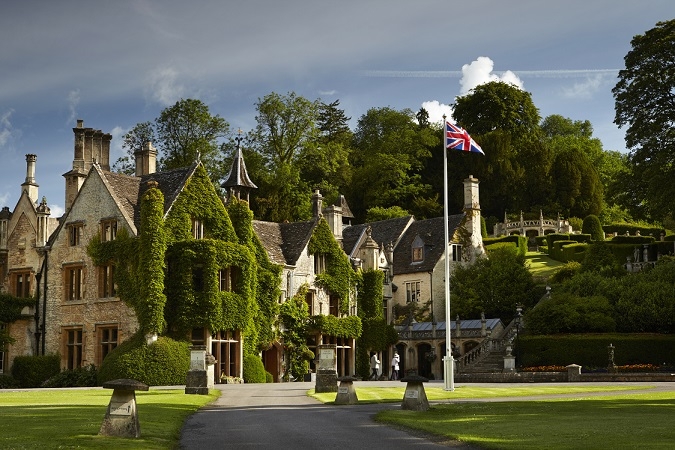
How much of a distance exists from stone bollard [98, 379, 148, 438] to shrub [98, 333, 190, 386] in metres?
28.0

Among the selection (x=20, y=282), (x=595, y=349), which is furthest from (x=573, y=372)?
(x=20, y=282)

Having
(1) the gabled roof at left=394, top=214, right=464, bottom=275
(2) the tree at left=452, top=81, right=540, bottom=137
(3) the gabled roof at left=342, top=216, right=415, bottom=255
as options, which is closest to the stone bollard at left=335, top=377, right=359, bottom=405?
(1) the gabled roof at left=394, top=214, right=464, bottom=275

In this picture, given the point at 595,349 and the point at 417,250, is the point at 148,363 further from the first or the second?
the point at 417,250

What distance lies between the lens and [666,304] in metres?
53.3

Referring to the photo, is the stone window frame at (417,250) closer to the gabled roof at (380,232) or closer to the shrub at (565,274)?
the gabled roof at (380,232)

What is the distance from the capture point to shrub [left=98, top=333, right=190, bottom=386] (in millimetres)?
45125

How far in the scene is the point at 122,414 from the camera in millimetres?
17391

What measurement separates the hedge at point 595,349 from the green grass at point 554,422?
72.9ft

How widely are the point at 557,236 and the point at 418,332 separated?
32998 millimetres

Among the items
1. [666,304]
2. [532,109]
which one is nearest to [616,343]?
[666,304]

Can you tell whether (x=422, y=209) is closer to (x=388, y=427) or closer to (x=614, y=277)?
(x=614, y=277)

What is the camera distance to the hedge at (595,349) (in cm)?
5028

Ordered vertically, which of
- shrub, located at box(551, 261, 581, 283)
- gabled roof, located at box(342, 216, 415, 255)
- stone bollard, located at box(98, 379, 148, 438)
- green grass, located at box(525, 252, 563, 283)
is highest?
gabled roof, located at box(342, 216, 415, 255)

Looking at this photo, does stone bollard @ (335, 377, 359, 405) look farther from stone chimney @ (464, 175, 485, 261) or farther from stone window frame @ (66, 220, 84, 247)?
stone chimney @ (464, 175, 485, 261)
